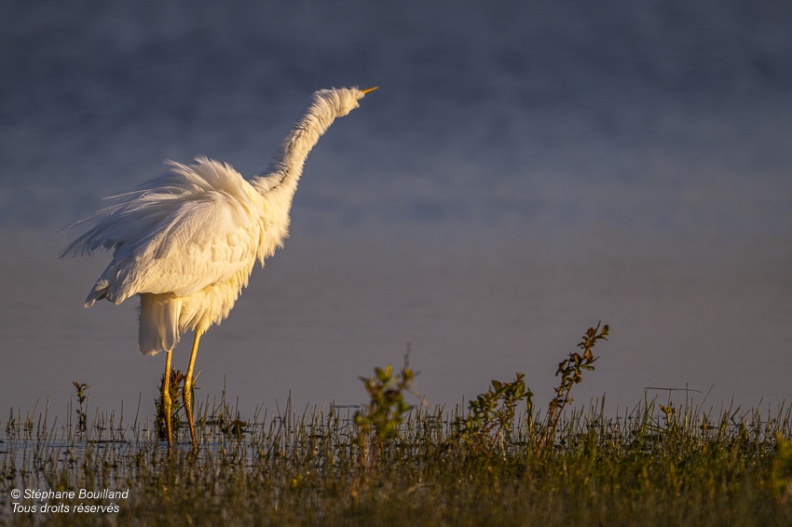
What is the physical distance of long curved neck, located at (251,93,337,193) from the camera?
10492 millimetres

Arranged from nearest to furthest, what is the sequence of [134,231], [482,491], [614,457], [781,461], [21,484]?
[781,461]
[482,491]
[21,484]
[614,457]
[134,231]

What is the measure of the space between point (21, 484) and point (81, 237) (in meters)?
3.14

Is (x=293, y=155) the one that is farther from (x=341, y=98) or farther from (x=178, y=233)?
(x=178, y=233)

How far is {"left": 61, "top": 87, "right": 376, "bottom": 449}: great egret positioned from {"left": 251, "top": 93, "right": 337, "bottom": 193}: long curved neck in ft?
0.04

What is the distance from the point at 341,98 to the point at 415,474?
5763mm

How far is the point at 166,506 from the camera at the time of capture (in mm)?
5824

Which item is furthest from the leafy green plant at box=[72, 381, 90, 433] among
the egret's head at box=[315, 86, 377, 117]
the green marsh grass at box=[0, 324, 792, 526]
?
the egret's head at box=[315, 86, 377, 117]

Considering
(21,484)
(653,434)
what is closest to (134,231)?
(21,484)

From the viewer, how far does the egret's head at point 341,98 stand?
11.0 metres

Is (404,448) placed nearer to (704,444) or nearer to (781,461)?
(704,444)

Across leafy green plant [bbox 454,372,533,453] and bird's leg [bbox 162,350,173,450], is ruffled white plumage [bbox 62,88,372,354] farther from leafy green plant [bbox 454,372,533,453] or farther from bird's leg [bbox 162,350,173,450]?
leafy green plant [bbox 454,372,533,453]

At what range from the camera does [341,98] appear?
11055mm

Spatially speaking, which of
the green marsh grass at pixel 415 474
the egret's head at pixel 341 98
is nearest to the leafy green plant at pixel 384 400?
the green marsh grass at pixel 415 474

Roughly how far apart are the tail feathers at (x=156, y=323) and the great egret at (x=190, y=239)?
0.04ft
